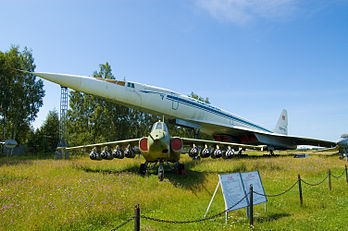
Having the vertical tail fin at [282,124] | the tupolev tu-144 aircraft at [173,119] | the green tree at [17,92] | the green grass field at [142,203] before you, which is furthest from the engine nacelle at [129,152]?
the vertical tail fin at [282,124]

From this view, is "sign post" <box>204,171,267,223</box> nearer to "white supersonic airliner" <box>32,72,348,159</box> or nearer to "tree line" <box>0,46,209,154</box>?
"white supersonic airliner" <box>32,72,348,159</box>

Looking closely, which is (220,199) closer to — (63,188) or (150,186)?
(150,186)

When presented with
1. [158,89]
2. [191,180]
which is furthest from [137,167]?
[158,89]

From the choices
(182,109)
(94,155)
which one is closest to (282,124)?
(182,109)

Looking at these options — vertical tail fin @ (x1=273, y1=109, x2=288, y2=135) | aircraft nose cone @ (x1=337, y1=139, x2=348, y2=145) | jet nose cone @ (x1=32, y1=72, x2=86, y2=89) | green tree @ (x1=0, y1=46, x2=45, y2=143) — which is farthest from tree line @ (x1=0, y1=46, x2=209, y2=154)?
aircraft nose cone @ (x1=337, y1=139, x2=348, y2=145)

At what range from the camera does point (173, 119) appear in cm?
1959

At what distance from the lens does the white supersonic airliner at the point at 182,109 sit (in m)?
15.1

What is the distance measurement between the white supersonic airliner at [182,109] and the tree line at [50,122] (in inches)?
567

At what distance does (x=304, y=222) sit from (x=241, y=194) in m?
1.78

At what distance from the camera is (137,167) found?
14531 millimetres

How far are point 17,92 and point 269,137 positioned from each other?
27892 millimetres

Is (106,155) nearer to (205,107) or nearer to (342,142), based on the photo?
(205,107)

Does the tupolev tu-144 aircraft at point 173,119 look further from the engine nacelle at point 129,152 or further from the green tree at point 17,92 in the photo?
the green tree at point 17,92

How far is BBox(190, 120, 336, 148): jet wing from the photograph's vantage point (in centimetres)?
2212
